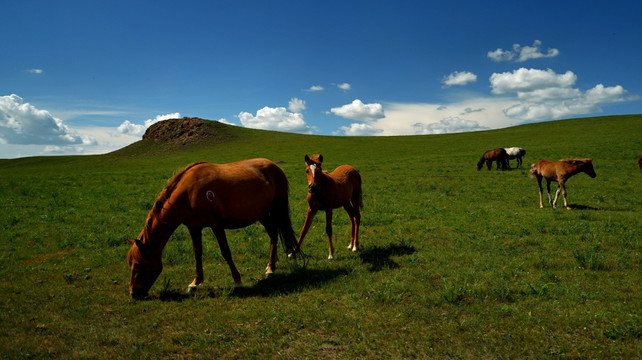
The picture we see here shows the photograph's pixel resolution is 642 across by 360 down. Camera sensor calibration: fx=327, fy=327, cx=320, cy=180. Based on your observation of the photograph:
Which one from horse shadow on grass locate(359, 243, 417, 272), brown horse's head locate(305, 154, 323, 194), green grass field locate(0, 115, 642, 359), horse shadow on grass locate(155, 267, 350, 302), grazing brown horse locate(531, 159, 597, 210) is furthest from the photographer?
grazing brown horse locate(531, 159, 597, 210)

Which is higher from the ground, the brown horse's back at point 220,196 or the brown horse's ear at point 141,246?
the brown horse's back at point 220,196

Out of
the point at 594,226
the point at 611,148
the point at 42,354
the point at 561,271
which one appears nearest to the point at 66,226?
the point at 42,354

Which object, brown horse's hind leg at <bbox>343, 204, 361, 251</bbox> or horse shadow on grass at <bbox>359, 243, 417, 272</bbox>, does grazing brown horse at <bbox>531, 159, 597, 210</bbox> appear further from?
brown horse's hind leg at <bbox>343, 204, 361, 251</bbox>

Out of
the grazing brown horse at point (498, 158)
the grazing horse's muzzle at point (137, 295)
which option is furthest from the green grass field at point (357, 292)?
the grazing brown horse at point (498, 158)

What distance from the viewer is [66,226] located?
40.4 feet

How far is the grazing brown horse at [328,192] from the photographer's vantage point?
25.5ft

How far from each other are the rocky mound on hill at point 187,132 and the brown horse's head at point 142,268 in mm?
83779

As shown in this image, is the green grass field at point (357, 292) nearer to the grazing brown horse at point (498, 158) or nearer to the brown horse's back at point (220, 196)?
the brown horse's back at point (220, 196)

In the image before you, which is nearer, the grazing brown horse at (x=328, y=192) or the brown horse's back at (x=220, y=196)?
the brown horse's back at (x=220, y=196)

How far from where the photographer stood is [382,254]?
8.73 meters

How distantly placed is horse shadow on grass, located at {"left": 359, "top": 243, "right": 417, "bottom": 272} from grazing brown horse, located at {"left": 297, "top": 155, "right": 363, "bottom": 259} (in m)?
0.52

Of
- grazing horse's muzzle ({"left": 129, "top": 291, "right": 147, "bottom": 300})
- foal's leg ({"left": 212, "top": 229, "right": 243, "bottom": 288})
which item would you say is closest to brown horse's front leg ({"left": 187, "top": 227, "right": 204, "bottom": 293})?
foal's leg ({"left": 212, "top": 229, "right": 243, "bottom": 288})

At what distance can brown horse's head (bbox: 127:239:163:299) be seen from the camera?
6.27 meters

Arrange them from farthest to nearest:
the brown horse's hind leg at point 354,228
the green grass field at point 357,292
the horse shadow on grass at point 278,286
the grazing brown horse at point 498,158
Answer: the grazing brown horse at point 498,158 < the brown horse's hind leg at point 354,228 < the horse shadow on grass at point 278,286 < the green grass field at point 357,292
